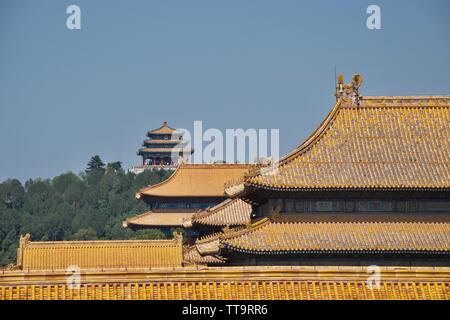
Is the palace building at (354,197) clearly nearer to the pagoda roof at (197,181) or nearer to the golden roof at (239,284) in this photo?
the golden roof at (239,284)

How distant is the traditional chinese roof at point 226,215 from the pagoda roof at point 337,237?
14139 millimetres

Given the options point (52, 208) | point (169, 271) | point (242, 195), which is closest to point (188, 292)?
point (169, 271)

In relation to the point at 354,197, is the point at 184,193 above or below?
below

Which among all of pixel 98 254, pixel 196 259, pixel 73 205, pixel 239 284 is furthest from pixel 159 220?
Result: pixel 73 205

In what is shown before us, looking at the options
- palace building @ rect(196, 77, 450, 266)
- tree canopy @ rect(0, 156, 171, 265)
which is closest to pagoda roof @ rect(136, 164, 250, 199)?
tree canopy @ rect(0, 156, 171, 265)

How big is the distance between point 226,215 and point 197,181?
37760mm

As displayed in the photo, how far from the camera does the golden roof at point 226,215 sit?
192 feet

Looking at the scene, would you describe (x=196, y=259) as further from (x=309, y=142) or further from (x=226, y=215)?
(x=309, y=142)

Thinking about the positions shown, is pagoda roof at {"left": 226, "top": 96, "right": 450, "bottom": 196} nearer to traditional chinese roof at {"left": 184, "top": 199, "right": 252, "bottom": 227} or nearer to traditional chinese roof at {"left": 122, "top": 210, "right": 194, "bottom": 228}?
traditional chinese roof at {"left": 184, "top": 199, "right": 252, "bottom": 227}

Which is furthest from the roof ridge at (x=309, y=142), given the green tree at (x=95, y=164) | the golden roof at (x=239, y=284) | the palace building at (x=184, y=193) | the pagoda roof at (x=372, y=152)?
the green tree at (x=95, y=164)

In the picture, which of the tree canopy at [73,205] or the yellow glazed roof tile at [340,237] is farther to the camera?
the tree canopy at [73,205]

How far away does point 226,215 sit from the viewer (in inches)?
2330
